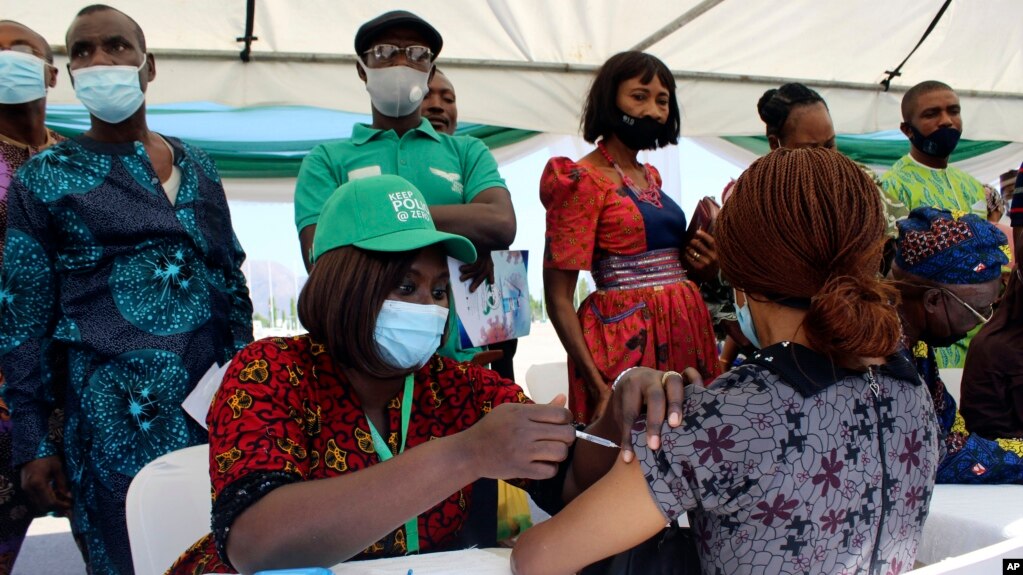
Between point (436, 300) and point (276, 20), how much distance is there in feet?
9.30

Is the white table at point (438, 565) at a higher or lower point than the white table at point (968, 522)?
higher

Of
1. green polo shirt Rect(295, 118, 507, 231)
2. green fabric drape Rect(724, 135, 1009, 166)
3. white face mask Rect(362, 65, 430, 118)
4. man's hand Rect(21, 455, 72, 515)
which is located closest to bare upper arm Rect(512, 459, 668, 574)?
green polo shirt Rect(295, 118, 507, 231)

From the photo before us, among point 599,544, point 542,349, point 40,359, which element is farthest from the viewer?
point 542,349

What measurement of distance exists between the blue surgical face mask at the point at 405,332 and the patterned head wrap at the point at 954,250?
4.57 ft

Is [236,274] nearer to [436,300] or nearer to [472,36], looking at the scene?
[436,300]

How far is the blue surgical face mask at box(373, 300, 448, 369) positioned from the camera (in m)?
1.48

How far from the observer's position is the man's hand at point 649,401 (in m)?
1.14

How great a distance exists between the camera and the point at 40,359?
2.12m

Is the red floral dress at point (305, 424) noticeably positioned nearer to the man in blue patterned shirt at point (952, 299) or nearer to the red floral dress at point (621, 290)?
the red floral dress at point (621, 290)

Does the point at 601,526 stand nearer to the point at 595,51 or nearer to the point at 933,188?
the point at 933,188

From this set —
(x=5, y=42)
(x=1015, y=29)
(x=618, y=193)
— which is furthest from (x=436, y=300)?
(x=1015, y=29)

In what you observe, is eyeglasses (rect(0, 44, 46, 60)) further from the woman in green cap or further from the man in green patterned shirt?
the man in green patterned shirt

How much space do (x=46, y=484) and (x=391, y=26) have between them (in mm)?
1705

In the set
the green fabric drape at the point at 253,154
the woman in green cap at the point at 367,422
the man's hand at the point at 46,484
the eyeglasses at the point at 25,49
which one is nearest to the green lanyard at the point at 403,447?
the woman in green cap at the point at 367,422
